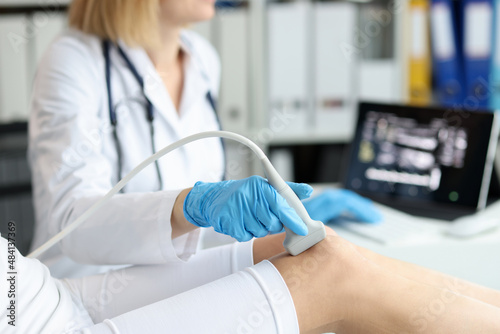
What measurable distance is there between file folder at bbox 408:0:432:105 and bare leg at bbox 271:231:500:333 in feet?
5.82

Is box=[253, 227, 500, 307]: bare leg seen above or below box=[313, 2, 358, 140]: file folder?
below

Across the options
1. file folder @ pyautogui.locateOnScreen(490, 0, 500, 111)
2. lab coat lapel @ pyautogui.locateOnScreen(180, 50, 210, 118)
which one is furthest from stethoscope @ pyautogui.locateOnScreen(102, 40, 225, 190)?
file folder @ pyautogui.locateOnScreen(490, 0, 500, 111)

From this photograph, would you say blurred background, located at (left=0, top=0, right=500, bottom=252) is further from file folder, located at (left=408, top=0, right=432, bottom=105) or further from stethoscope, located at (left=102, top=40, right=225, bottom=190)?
stethoscope, located at (left=102, top=40, right=225, bottom=190)

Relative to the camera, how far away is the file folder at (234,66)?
2.41 metres

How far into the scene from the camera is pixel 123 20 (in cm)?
129

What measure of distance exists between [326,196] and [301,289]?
0.59 m

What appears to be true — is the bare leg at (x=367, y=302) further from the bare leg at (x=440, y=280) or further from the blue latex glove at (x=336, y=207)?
the blue latex glove at (x=336, y=207)

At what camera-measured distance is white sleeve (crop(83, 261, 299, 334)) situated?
0.66m

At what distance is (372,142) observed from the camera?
4.99 ft

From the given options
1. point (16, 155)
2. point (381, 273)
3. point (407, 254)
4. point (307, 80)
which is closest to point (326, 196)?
point (407, 254)

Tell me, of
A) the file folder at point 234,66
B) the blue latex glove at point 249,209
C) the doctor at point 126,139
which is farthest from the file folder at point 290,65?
the blue latex glove at point 249,209

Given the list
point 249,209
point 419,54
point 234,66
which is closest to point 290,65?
point 234,66

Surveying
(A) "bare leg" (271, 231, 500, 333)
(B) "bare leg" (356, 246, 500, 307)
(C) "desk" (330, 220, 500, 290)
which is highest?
(A) "bare leg" (271, 231, 500, 333)

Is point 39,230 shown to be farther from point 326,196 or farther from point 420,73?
point 420,73
